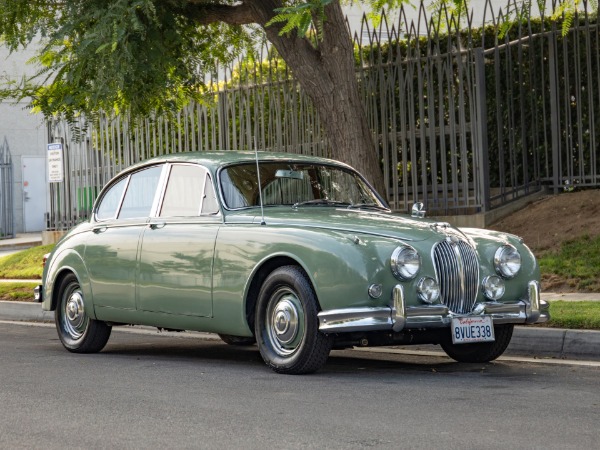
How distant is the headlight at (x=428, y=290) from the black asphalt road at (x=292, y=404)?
56cm

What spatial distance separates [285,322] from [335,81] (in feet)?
20.2

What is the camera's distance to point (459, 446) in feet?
17.9

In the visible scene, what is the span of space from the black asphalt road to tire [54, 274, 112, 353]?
54 cm

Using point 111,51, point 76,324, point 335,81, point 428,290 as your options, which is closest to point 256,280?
point 428,290

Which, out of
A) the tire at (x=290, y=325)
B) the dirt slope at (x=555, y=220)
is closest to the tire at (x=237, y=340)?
the tire at (x=290, y=325)

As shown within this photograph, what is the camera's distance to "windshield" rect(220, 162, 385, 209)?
30.0 feet

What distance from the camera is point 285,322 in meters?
8.15

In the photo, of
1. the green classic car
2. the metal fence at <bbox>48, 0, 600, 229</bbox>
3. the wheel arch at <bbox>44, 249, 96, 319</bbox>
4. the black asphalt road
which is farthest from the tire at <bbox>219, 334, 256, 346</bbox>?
the metal fence at <bbox>48, 0, 600, 229</bbox>

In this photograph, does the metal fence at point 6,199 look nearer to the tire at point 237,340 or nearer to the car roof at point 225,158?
the tire at point 237,340

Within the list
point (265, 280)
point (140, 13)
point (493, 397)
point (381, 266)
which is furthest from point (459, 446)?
point (140, 13)

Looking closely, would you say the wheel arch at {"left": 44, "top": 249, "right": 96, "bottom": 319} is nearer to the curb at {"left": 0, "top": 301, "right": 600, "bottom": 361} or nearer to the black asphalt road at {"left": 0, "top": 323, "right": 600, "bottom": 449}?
the black asphalt road at {"left": 0, "top": 323, "right": 600, "bottom": 449}

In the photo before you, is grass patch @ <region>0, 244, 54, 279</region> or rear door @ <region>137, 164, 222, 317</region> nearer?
rear door @ <region>137, 164, 222, 317</region>

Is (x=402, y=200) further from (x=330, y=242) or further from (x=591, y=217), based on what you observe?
(x=330, y=242)

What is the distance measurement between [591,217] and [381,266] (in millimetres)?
7637
